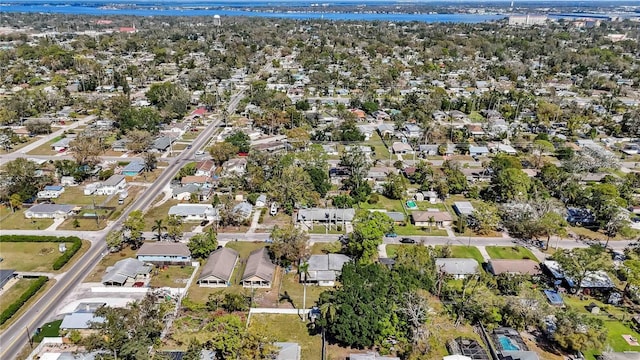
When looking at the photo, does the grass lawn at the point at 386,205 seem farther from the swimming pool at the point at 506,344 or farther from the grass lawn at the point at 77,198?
the grass lawn at the point at 77,198

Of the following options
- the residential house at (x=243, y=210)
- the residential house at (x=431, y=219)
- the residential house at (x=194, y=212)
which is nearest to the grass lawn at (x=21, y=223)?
the residential house at (x=194, y=212)

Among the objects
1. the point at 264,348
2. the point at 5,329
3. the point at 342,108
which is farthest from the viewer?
the point at 342,108

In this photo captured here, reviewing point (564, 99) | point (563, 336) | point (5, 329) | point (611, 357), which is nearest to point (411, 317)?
point (563, 336)

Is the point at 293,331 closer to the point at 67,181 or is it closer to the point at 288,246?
the point at 288,246

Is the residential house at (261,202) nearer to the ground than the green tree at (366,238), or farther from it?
nearer to the ground

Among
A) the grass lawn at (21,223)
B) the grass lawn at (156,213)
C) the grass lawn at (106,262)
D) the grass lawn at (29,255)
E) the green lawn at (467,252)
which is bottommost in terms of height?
the green lawn at (467,252)

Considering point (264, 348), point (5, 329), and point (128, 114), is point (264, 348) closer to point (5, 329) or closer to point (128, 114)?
point (5, 329)
